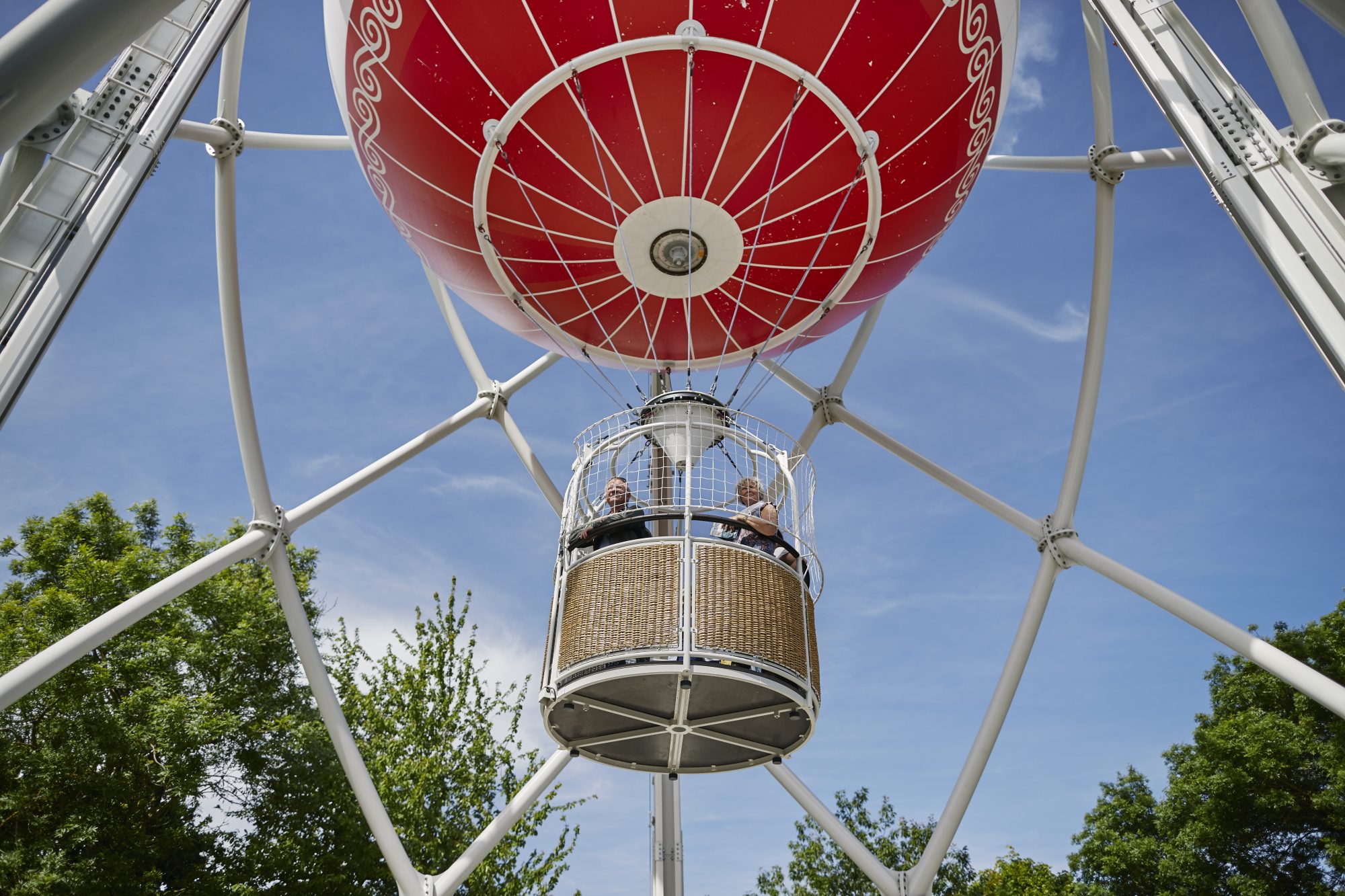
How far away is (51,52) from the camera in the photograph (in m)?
2.71

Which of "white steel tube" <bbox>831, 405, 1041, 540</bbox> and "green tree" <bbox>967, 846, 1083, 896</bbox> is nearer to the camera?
"white steel tube" <bbox>831, 405, 1041, 540</bbox>

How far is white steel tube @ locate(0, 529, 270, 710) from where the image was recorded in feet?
26.0

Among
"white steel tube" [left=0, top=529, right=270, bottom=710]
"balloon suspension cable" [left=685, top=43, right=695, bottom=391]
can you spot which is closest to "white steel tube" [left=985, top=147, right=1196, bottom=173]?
"balloon suspension cable" [left=685, top=43, right=695, bottom=391]

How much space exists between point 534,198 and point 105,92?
548 cm

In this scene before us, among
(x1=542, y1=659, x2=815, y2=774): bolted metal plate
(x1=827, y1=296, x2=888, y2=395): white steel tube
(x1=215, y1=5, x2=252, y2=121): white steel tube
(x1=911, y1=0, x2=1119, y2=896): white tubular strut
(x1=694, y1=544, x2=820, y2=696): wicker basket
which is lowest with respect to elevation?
(x1=542, y1=659, x2=815, y2=774): bolted metal plate

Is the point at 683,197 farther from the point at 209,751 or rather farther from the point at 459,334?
the point at 209,751

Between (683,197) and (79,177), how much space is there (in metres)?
6.40

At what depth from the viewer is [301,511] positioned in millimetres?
12906

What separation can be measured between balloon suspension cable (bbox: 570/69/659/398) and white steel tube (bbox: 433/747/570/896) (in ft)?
17.9

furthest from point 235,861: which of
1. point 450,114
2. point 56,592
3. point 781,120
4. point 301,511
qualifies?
point 781,120

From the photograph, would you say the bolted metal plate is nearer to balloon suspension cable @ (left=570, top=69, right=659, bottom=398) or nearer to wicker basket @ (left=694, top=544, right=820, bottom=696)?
wicker basket @ (left=694, top=544, right=820, bottom=696)

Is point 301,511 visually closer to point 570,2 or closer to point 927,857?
point 570,2

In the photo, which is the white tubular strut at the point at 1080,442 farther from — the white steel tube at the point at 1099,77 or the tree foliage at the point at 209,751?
the tree foliage at the point at 209,751

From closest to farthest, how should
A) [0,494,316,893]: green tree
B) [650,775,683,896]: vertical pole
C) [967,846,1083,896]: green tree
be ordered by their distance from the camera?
[650,775,683,896]: vertical pole, [0,494,316,893]: green tree, [967,846,1083,896]: green tree
